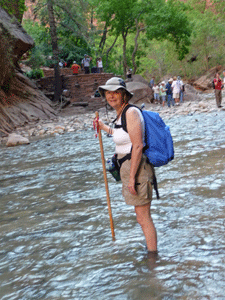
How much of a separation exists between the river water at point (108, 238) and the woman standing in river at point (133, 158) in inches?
18.3

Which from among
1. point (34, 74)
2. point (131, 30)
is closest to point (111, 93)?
point (34, 74)

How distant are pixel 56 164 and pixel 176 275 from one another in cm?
694

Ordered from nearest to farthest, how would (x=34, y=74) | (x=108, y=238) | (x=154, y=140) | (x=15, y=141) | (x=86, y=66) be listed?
(x=154, y=140) → (x=108, y=238) → (x=15, y=141) → (x=34, y=74) → (x=86, y=66)

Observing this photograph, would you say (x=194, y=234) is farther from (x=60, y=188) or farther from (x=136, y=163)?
(x=60, y=188)

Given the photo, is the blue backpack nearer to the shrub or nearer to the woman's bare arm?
the woman's bare arm

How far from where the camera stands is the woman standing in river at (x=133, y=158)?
10.9 feet

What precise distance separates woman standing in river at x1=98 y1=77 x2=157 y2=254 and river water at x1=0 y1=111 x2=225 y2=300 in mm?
465

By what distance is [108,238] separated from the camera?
440 cm

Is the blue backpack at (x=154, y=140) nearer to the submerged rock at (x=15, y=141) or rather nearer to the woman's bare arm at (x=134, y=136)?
the woman's bare arm at (x=134, y=136)

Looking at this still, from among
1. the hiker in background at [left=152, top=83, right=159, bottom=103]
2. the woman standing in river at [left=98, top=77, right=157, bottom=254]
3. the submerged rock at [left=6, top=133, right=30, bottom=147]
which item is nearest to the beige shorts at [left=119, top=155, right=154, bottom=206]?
the woman standing in river at [left=98, top=77, right=157, bottom=254]

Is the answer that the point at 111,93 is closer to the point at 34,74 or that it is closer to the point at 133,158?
the point at 133,158

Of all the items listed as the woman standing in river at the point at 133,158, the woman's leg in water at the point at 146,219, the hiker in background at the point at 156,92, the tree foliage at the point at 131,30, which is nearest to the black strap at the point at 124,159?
the woman standing in river at the point at 133,158

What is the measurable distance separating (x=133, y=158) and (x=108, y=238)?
1464mm

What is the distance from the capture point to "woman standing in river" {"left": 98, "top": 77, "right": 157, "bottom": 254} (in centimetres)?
332
